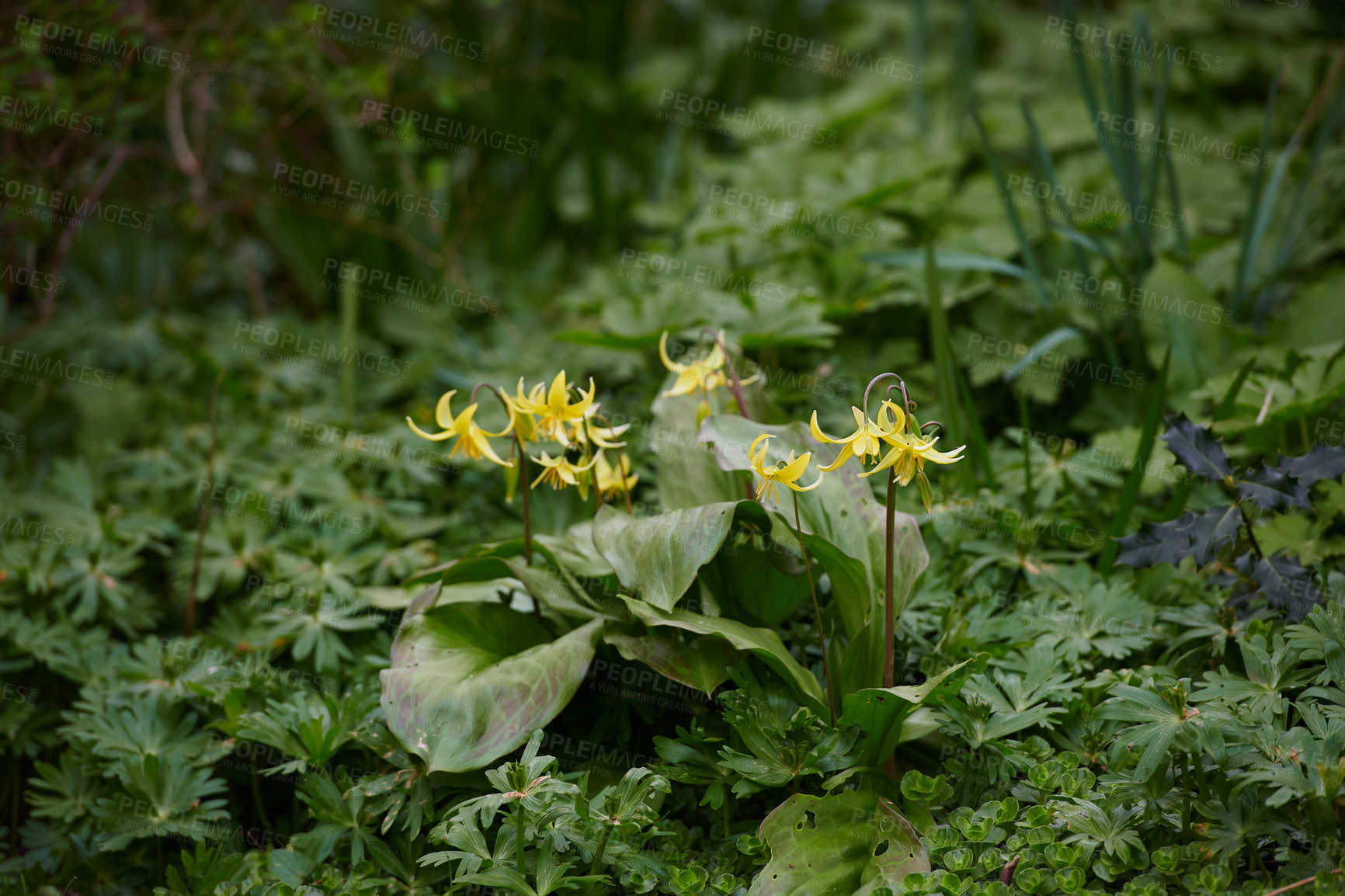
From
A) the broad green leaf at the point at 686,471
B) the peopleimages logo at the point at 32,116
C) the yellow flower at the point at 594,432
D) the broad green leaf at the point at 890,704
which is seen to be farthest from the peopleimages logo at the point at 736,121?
the broad green leaf at the point at 890,704

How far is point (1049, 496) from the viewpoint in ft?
6.73

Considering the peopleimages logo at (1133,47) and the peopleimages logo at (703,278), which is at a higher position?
the peopleimages logo at (1133,47)

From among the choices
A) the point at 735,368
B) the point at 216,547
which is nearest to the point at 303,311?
the point at 216,547

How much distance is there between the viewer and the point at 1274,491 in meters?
1.60

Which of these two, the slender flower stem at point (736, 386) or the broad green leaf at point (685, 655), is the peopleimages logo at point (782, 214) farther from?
the broad green leaf at point (685, 655)

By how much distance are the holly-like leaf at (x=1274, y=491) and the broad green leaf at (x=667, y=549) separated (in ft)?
2.84

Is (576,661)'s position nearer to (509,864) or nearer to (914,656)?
(509,864)

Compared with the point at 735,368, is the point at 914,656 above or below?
below

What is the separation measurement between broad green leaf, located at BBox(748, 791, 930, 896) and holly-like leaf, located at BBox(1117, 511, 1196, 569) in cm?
62

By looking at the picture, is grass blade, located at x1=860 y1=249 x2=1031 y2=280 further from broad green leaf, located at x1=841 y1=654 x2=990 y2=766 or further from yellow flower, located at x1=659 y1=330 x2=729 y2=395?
broad green leaf, located at x1=841 y1=654 x2=990 y2=766

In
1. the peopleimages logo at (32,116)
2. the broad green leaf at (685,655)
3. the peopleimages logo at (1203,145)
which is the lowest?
the broad green leaf at (685,655)

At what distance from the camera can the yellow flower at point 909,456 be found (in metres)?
1.29

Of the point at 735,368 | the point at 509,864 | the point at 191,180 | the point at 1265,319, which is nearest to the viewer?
the point at 509,864

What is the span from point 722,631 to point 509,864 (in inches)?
18.9
